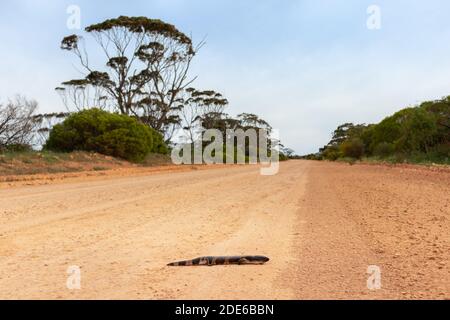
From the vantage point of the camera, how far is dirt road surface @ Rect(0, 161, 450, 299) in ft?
10.9

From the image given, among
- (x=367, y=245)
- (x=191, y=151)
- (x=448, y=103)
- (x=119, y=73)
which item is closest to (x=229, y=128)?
(x=191, y=151)

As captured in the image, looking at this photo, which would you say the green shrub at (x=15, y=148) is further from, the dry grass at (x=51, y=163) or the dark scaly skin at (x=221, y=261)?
the dark scaly skin at (x=221, y=261)

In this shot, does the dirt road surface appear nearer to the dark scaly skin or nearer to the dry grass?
the dark scaly skin

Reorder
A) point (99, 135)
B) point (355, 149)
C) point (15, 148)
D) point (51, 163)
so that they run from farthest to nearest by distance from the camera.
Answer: point (355, 149)
point (99, 135)
point (15, 148)
point (51, 163)

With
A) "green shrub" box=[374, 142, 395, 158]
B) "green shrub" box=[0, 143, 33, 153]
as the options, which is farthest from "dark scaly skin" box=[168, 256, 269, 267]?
"green shrub" box=[374, 142, 395, 158]

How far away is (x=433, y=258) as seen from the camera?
4176 mm

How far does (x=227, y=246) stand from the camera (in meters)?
4.82

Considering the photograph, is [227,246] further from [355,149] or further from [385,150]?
[355,149]

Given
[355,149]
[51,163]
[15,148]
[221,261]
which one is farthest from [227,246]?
[355,149]

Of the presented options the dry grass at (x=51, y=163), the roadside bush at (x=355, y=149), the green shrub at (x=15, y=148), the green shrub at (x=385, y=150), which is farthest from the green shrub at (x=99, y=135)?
the roadside bush at (x=355, y=149)

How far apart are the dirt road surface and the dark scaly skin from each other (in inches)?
5.2

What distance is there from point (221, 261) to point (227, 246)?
2.33 ft

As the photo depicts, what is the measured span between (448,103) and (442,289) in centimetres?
3254

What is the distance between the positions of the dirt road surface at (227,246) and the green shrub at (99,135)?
670 inches
